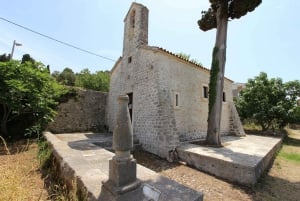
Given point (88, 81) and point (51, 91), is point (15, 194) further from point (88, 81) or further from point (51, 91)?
point (88, 81)

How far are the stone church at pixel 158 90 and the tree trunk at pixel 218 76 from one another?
4.67ft

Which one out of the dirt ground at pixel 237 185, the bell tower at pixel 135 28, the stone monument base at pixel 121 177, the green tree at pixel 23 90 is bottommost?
the dirt ground at pixel 237 185

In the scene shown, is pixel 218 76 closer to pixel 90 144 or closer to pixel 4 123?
pixel 90 144

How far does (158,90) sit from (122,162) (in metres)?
5.96

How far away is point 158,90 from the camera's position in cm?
796

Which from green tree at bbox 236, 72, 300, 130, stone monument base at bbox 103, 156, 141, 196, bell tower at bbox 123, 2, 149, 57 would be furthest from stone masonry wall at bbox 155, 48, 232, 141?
green tree at bbox 236, 72, 300, 130

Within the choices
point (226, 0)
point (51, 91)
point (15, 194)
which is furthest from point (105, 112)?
point (15, 194)

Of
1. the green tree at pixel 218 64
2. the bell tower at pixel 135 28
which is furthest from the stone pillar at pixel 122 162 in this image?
the bell tower at pixel 135 28

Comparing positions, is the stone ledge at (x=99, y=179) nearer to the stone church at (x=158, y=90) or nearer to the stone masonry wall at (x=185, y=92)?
the stone church at (x=158, y=90)

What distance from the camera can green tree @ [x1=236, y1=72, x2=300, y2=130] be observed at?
1341 centimetres

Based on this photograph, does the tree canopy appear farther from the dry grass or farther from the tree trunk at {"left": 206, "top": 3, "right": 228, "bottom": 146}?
the dry grass

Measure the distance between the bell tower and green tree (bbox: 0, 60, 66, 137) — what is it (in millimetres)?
4662

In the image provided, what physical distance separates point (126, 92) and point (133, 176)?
27.3ft

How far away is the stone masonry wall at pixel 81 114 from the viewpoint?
11406mm
